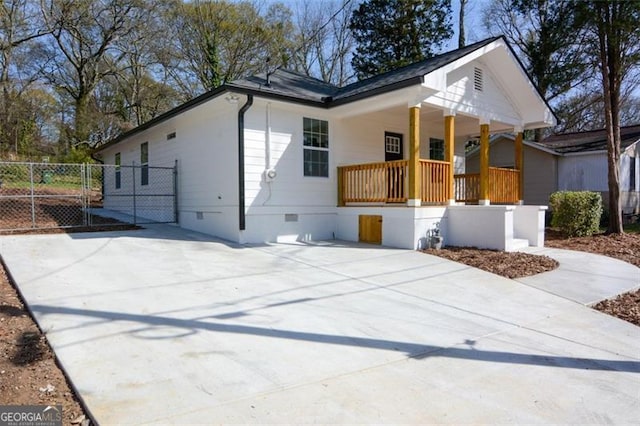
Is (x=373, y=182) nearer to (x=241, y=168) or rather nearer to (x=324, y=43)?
(x=241, y=168)

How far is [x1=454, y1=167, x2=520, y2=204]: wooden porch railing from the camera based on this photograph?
11.2m

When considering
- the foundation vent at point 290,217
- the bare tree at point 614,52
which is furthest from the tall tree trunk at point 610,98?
the foundation vent at point 290,217

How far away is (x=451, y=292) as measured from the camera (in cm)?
580

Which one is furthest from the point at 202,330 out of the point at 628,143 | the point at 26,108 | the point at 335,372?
the point at 26,108

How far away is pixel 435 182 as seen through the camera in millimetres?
9508

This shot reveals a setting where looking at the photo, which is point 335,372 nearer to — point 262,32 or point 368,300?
point 368,300

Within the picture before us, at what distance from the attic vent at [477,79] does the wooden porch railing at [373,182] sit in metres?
3.40

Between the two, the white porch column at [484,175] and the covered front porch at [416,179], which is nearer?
the covered front porch at [416,179]

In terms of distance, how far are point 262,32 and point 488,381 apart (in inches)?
948

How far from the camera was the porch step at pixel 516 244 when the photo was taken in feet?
29.1

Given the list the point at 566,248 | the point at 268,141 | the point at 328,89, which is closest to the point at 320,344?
the point at 268,141

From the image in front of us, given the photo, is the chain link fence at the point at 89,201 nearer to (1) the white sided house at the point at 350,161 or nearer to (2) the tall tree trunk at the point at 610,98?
(1) the white sided house at the point at 350,161

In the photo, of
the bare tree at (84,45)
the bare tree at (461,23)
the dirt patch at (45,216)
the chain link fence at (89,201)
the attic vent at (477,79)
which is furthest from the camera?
the bare tree at (461,23)

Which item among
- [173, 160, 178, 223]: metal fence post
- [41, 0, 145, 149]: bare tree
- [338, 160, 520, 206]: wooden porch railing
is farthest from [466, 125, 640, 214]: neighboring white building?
[41, 0, 145, 149]: bare tree
